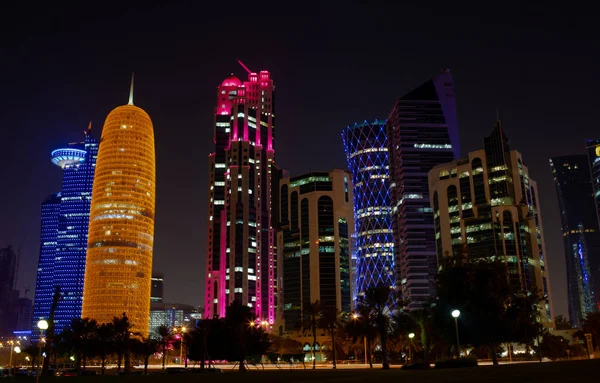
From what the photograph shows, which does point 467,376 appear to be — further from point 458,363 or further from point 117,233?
point 117,233

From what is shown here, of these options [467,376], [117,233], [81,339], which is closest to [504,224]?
[117,233]

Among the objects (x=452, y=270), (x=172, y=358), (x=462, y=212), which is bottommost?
(x=172, y=358)

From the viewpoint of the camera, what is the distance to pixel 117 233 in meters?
195

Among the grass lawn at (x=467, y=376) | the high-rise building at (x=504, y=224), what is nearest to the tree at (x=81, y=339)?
the grass lawn at (x=467, y=376)

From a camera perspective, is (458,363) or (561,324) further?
(561,324)

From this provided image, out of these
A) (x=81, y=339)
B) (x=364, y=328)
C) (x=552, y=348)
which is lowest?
(x=552, y=348)

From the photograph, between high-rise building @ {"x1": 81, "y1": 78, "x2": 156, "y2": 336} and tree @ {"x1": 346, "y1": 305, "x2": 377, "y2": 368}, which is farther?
high-rise building @ {"x1": 81, "y1": 78, "x2": 156, "y2": 336}

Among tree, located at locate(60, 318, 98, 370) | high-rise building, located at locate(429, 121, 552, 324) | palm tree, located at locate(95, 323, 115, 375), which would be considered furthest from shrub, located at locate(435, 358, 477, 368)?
high-rise building, located at locate(429, 121, 552, 324)

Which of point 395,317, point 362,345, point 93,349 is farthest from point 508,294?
point 93,349

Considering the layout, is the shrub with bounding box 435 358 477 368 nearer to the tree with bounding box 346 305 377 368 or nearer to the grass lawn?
the grass lawn

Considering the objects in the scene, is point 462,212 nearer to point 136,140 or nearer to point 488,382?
point 136,140

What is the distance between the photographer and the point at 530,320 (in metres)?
72.7

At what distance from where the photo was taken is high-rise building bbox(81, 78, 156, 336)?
19275 centimetres

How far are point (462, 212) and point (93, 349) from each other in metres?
134
